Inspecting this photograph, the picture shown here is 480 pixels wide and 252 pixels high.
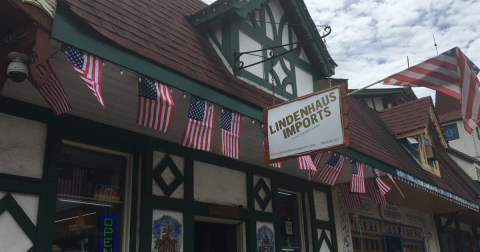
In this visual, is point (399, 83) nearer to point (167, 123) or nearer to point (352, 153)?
point (352, 153)

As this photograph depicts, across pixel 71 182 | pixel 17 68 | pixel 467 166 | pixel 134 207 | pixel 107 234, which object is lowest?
pixel 107 234

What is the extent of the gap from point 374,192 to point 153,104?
6.95 meters

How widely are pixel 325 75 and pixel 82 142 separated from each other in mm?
5953

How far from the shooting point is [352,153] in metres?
8.67

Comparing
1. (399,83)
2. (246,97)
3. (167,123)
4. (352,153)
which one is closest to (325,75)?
(352,153)

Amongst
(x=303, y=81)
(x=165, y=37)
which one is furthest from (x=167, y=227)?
(x=303, y=81)

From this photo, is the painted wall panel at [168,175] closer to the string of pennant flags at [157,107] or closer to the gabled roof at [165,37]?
the string of pennant flags at [157,107]

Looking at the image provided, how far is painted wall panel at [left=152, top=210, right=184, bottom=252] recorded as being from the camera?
6.29m

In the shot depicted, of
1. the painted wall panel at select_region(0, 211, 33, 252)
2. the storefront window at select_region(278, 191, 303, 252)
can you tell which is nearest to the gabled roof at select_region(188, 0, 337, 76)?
the storefront window at select_region(278, 191, 303, 252)

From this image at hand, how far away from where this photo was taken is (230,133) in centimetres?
603

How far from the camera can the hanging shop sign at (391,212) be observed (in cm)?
1259

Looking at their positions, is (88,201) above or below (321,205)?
below

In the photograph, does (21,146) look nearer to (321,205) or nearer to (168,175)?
(168,175)

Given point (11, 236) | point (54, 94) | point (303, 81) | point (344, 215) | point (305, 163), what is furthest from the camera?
point (344, 215)
